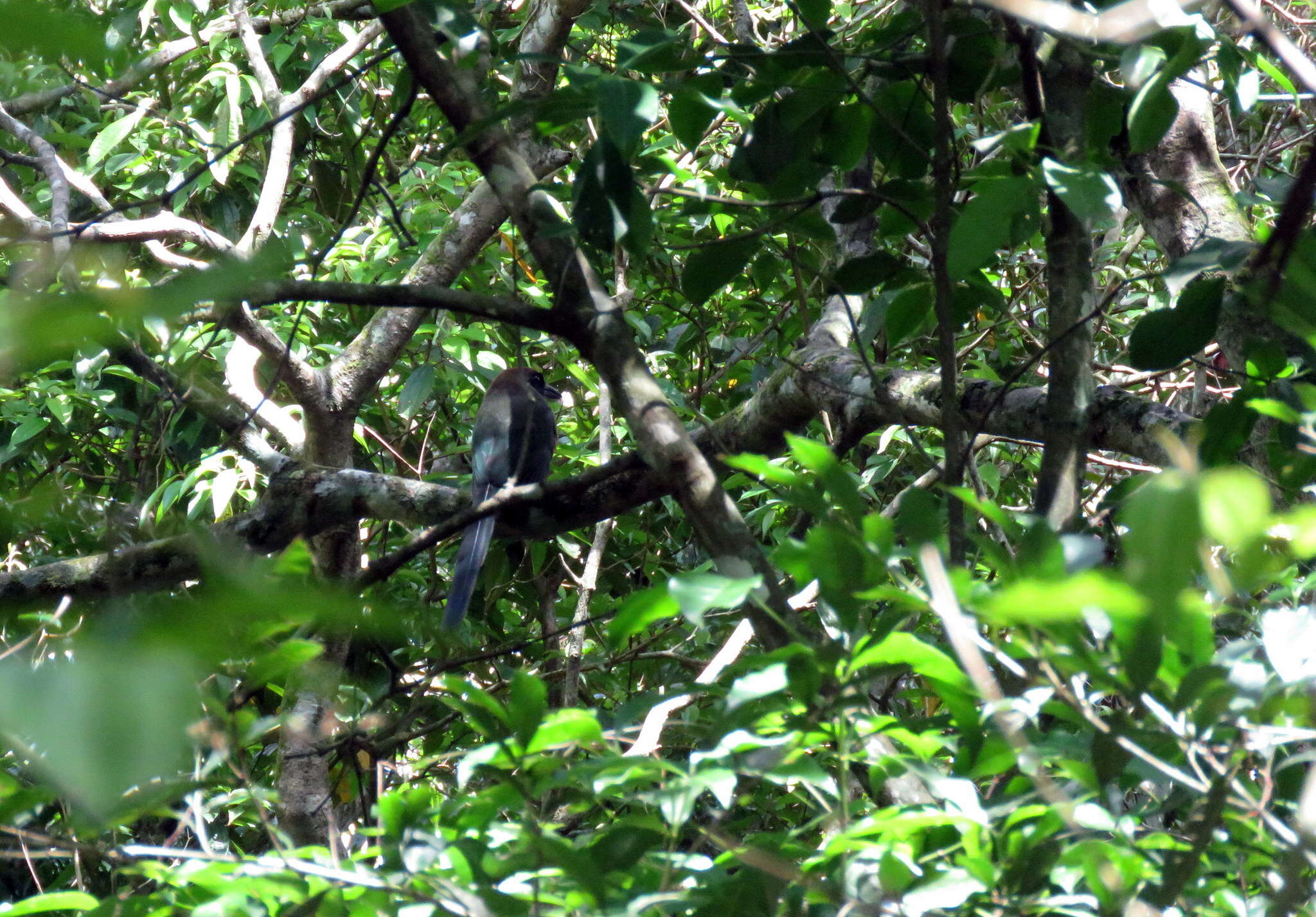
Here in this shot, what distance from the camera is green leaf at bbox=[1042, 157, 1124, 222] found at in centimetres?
108

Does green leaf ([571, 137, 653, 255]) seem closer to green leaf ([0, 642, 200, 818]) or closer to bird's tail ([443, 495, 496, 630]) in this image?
green leaf ([0, 642, 200, 818])

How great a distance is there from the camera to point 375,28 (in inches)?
139

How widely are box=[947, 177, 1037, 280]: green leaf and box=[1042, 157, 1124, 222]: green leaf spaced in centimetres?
5

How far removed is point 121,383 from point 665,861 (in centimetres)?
448

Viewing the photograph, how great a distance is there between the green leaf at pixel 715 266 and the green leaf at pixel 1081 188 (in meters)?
0.55

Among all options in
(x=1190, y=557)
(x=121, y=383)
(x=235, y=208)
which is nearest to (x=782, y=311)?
(x=235, y=208)

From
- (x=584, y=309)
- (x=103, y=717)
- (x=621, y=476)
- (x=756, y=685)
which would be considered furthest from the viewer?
(x=621, y=476)

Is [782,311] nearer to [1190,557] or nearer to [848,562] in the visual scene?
[848,562]

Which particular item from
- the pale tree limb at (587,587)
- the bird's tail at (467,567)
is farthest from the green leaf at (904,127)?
the bird's tail at (467,567)

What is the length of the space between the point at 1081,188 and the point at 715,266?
2.03ft

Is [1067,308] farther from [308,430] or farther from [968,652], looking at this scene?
[308,430]

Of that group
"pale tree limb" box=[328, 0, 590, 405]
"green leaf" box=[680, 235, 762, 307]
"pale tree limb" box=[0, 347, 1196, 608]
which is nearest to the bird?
"pale tree limb" box=[328, 0, 590, 405]

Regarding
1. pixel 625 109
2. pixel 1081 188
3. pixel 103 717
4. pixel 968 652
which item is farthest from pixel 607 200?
pixel 103 717

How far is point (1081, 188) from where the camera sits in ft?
3.59
